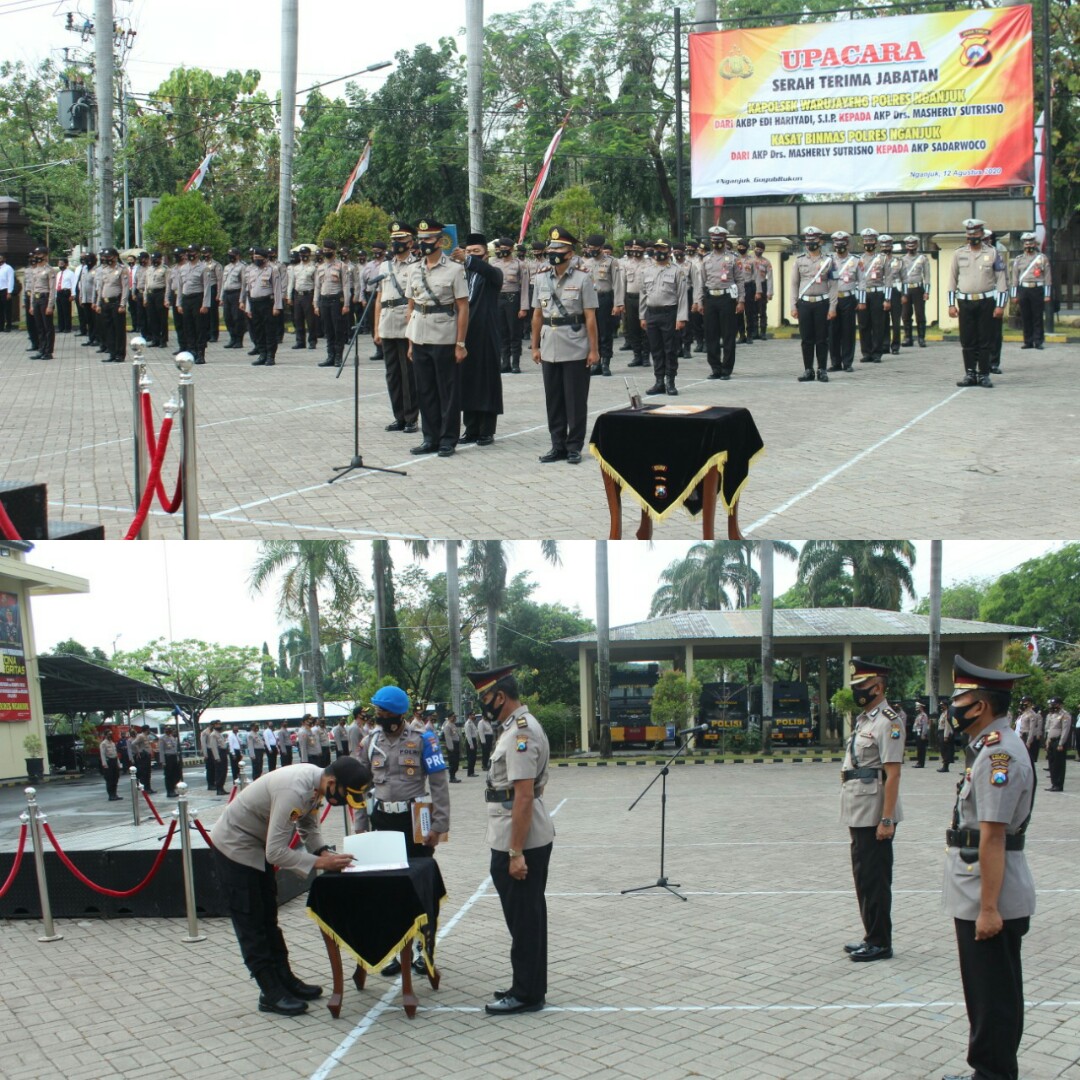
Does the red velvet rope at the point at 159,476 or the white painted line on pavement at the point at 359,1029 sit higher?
the red velvet rope at the point at 159,476

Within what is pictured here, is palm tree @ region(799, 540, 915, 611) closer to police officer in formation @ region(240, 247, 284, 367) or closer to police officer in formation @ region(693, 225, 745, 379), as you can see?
police officer in formation @ region(693, 225, 745, 379)

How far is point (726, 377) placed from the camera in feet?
62.1

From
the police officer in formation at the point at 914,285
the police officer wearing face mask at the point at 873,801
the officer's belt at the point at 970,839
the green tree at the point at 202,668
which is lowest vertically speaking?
the green tree at the point at 202,668

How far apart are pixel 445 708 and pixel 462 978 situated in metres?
24.8

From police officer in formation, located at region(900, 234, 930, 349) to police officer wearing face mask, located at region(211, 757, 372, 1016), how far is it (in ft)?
64.1

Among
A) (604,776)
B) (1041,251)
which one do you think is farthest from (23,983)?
(1041,251)

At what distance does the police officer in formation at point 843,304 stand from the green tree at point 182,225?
15247 mm

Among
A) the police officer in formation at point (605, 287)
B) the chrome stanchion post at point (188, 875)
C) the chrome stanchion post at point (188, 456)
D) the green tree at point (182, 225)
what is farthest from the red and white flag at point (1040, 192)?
the chrome stanchion post at point (188, 875)

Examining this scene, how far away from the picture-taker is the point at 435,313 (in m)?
12.5

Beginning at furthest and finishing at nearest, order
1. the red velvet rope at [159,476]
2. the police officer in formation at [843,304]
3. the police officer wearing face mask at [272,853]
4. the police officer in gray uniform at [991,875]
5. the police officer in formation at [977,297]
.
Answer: the police officer in formation at [843,304]
the police officer in formation at [977,297]
the red velvet rope at [159,476]
the police officer wearing face mask at [272,853]
the police officer in gray uniform at [991,875]

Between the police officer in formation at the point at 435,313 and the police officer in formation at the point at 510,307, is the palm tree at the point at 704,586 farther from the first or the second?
the police officer in formation at the point at 435,313

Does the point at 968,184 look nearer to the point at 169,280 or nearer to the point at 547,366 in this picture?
the point at 169,280

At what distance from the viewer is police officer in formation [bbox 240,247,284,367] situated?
2202 centimetres

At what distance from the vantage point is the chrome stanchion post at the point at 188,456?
29.6ft
